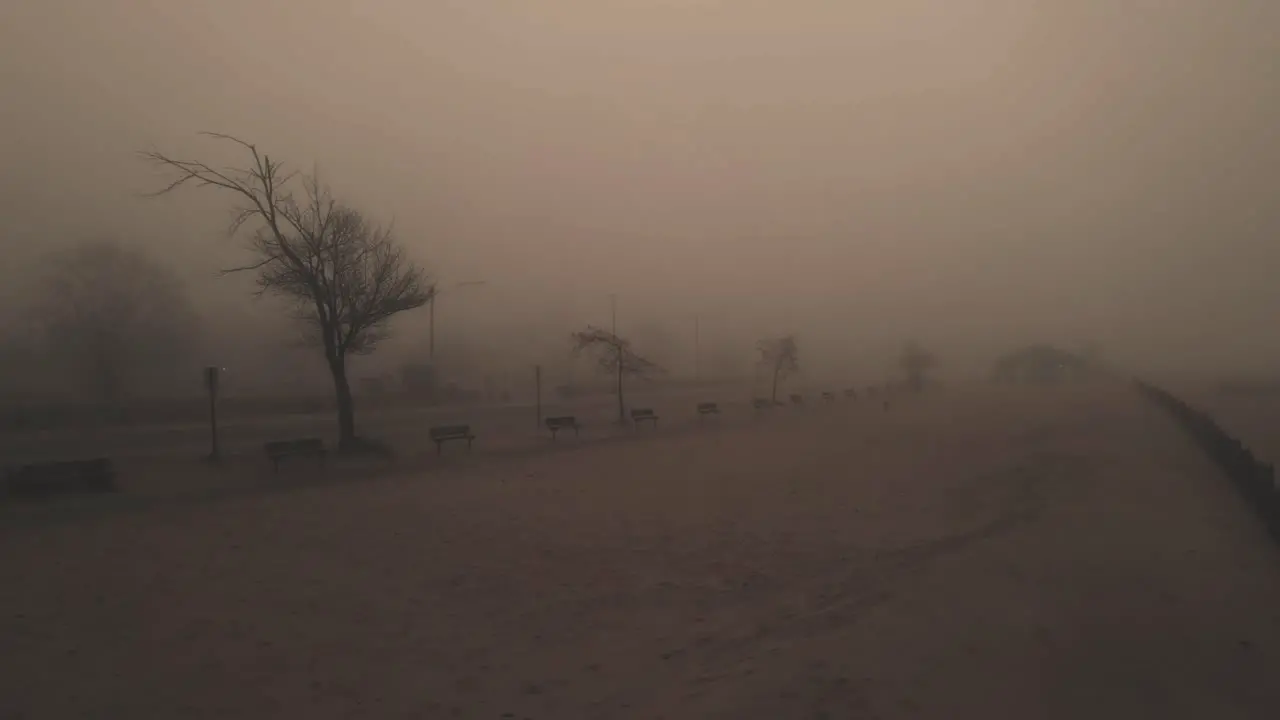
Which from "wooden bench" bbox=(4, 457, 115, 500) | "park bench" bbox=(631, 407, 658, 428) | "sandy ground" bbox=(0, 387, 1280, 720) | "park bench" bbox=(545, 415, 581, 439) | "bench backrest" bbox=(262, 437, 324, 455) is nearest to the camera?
"sandy ground" bbox=(0, 387, 1280, 720)

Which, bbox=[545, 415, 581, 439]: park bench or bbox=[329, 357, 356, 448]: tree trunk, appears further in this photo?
bbox=[545, 415, 581, 439]: park bench

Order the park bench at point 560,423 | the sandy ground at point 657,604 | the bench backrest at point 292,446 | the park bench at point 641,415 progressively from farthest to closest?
1. the park bench at point 641,415
2. the park bench at point 560,423
3. the bench backrest at point 292,446
4. the sandy ground at point 657,604

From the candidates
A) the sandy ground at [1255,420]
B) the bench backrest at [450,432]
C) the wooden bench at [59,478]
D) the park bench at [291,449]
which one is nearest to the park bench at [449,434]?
the bench backrest at [450,432]

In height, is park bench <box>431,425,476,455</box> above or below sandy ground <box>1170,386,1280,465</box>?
above

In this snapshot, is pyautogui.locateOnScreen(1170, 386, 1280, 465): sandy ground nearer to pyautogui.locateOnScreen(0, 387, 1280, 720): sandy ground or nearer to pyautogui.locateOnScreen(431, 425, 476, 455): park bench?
pyautogui.locateOnScreen(0, 387, 1280, 720): sandy ground

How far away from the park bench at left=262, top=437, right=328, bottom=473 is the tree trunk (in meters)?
2.46

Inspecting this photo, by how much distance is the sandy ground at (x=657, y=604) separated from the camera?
218 inches

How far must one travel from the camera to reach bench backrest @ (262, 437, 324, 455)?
17178 mm

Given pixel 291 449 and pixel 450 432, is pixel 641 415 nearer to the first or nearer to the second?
pixel 450 432

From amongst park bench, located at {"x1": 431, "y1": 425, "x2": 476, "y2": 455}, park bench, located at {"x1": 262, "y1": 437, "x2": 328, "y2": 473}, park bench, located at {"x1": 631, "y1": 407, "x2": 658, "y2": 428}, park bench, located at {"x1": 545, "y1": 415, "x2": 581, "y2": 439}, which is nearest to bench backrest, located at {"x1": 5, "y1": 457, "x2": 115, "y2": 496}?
park bench, located at {"x1": 262, "y1": 437, "x2": 328, "y2": 473}

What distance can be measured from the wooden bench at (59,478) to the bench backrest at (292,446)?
3.19 metres

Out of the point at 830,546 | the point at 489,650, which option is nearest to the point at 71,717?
the point at 489,650

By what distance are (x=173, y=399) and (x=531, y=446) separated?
78.1 feet

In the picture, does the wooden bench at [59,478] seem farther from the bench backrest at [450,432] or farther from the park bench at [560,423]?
the park bench at [560,423]
